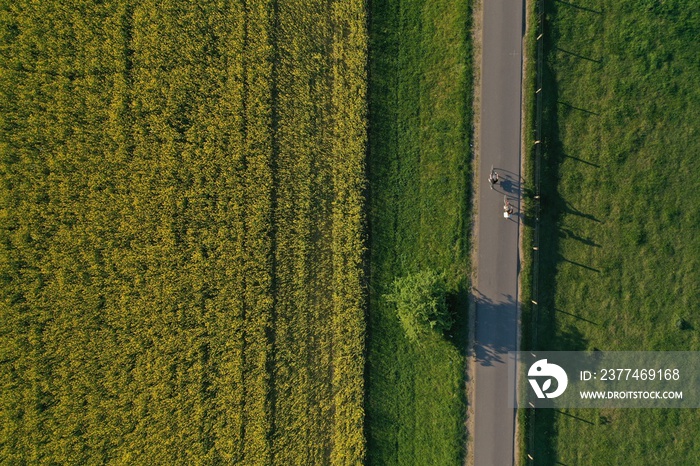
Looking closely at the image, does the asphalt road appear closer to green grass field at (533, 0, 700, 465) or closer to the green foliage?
green grass field at (533, 0, 700, 465)

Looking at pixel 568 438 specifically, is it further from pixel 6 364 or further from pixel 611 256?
pixel 6 364

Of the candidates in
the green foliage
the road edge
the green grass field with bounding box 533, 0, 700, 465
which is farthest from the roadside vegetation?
the green grass field with bounding box 533, 0, 700, 465

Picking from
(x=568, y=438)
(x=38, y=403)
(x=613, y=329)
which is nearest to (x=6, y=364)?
(x=38, y=403)

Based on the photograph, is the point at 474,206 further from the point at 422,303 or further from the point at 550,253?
the point at 422,303

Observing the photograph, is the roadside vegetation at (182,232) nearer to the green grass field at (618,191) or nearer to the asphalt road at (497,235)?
the asphalt road at (497,235)

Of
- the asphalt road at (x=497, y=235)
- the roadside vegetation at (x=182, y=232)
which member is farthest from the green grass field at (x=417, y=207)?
the roadside vegetation at (x=182, y=232)

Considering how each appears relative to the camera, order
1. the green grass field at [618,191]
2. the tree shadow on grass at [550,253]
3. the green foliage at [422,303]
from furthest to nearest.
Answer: the green grass field at [618,191] → the tree shadow on grass at [550,253] → the green foliage at [422,303]
